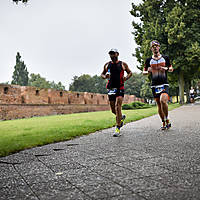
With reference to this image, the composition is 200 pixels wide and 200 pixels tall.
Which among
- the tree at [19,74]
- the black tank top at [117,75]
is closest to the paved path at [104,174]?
the black tank top at [117,75]

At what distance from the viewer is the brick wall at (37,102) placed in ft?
62.3

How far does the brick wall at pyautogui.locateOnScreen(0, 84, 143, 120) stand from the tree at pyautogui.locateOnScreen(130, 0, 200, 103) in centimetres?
895

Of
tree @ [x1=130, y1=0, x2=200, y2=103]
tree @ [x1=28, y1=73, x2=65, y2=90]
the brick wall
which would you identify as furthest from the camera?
tree @ [x1=28, y1=73, x2=65, y2=90]

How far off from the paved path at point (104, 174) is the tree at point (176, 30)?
21824 millimetres

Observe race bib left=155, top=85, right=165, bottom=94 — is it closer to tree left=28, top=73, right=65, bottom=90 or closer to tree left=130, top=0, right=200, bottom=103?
tree left=130, top=0, right=200, bottom=103

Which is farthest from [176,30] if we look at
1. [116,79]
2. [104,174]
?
[104,174]

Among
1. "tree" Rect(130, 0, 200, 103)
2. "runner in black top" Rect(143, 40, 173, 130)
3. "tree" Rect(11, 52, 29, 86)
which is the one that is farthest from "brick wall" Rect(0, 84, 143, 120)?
"tree" Rect(11, 52, 29, 86)

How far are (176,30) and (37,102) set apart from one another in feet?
49.4

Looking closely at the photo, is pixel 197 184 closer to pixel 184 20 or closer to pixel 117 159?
pixel 117 159

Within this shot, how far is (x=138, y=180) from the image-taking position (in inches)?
85.6

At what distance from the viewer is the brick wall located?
19000 millimetres

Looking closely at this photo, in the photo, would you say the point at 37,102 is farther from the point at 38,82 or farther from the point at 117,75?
the point at 38,82

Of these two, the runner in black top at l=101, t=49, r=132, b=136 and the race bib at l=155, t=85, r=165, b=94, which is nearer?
the runner in black top at l=101, t=49, r=132, b=136

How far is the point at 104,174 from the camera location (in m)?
2.39
